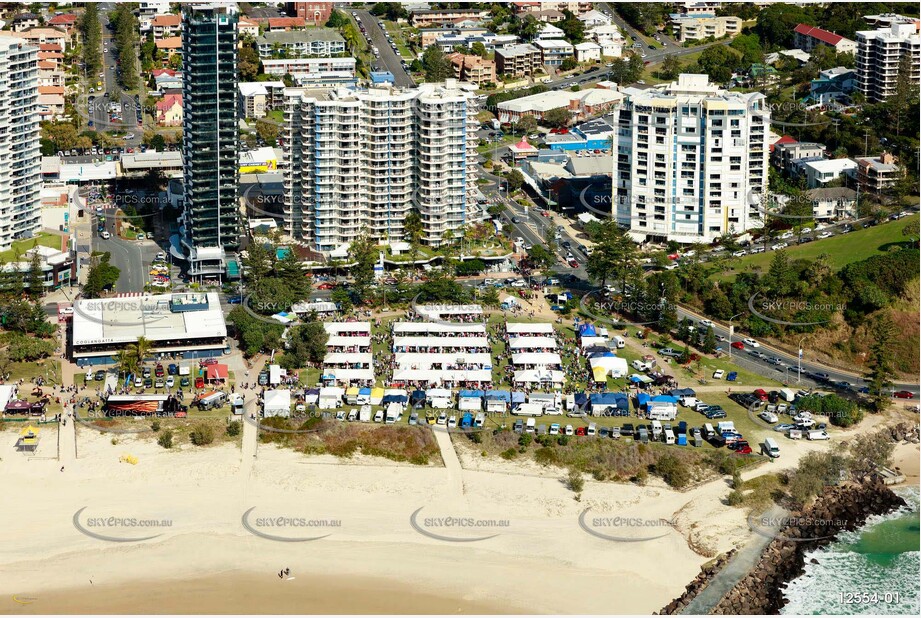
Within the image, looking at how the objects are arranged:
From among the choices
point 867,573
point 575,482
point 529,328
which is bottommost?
point 867,573

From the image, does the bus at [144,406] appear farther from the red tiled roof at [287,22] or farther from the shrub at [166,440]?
the red tiled roof at [287,22]

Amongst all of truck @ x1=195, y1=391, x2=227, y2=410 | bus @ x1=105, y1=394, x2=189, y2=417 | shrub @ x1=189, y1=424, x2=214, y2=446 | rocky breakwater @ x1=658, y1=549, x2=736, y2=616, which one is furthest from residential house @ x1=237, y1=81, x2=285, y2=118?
rocky breakwater @ x1=658, y1=549, x2=736, y2=616

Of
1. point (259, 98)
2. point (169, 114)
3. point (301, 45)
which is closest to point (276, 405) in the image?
point (169, 114)

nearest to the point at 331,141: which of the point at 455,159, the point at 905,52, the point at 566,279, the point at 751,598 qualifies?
the point at 455,159

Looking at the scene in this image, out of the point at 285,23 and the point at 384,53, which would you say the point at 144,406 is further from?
the point at 285,23

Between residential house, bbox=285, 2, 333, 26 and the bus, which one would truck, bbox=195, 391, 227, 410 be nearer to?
the bus
